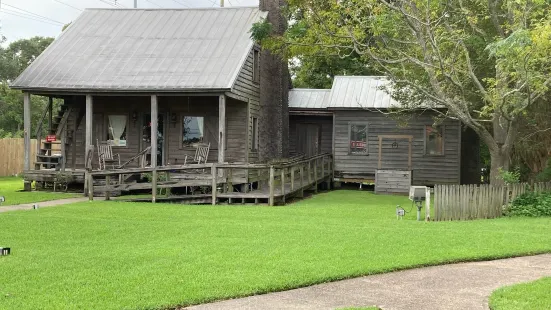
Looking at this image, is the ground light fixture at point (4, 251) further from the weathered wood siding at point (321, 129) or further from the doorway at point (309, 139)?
the doorway at point (309, 139)

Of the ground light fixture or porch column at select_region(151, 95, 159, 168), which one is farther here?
porch column at select_region(151, 95, 159, 168)

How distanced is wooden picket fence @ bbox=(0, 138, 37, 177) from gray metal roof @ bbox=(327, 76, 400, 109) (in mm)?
17792

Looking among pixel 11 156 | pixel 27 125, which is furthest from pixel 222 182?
pixel 11 156

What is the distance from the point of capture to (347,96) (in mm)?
26750

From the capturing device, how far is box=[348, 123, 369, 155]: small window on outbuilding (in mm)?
26172

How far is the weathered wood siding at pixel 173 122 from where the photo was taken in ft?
75.3

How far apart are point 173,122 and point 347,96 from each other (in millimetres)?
8312

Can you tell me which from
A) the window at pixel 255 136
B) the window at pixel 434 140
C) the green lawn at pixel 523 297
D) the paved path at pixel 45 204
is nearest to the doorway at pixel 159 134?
the window at pixel 255 136

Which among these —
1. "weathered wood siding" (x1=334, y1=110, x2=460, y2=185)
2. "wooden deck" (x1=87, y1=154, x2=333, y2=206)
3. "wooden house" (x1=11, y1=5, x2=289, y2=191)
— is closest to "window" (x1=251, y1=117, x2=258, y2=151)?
"wooden house" (x1=11, y1=5, x2=289, y2=191)

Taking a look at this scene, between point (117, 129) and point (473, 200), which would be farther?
point (117, 129)

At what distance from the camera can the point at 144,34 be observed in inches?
950

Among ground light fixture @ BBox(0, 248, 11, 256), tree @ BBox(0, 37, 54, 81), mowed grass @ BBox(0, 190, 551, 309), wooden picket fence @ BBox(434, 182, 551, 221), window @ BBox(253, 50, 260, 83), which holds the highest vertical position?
tree @ BBox(0, 37, 54, 81)

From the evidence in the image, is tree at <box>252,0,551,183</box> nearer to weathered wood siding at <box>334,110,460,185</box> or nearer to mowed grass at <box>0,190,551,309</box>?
mowed grass at <box>0,190,551,309</box>

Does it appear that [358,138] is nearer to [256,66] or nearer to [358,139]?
[358,139]
